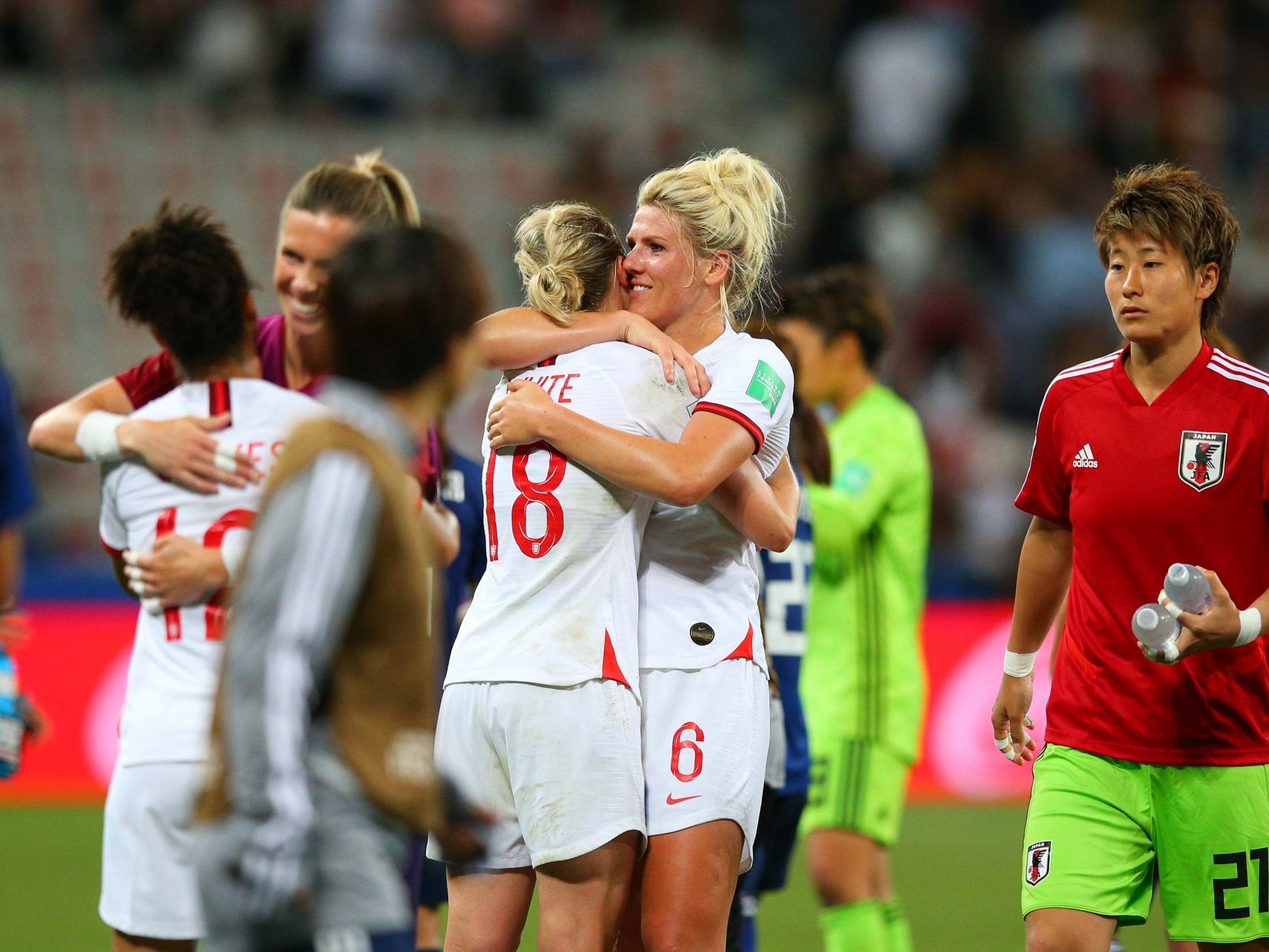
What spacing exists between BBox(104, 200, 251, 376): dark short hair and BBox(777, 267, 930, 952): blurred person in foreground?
2.86m

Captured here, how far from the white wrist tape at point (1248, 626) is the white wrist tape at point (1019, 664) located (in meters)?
0.66

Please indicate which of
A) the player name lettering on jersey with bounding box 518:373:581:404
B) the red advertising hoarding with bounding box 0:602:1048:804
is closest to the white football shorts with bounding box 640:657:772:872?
the player name lettering on jersey with bounding box 518:373:581:404

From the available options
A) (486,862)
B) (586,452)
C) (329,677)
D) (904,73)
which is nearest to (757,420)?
(586,452)

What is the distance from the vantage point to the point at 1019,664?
471 centimetres

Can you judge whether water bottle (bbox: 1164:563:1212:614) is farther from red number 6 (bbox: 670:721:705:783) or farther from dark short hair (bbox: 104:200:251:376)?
dark short hair (bbox: 104:200:251:376)

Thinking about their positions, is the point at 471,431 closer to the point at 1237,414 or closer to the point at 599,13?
the point at 599,13

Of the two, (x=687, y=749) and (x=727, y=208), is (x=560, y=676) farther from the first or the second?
(x=727, y=208)

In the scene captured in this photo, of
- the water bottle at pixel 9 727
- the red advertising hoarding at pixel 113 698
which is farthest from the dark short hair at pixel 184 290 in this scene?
the red advertising hoarding at pixel 113 698

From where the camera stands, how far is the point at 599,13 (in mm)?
16922

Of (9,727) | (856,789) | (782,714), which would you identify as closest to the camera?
(9,727)

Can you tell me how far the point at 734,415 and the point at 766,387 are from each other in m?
0.15

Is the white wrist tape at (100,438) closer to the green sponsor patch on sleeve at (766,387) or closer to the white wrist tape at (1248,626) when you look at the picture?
the green sponsor patch on sleeve at (766,387)

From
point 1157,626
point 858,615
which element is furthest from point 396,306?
point 858,615

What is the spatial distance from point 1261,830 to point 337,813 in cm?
263
